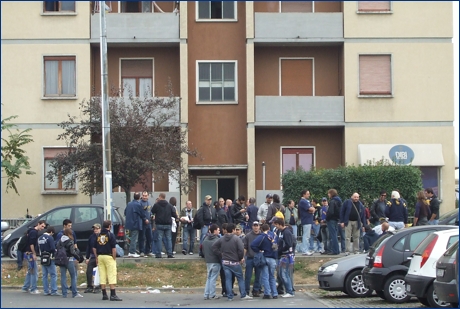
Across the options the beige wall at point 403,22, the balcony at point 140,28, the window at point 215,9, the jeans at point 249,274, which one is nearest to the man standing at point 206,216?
the jeans at point 249,274

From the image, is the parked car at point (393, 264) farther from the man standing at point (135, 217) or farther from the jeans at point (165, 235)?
the man standing at point (135, 217)

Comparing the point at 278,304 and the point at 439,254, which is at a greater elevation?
the point at 439,254

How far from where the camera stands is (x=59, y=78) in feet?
109

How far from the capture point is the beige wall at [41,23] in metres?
32.8

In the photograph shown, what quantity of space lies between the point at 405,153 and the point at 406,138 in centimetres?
68

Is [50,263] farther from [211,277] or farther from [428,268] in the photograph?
[428,268]

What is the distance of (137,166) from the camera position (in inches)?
1105

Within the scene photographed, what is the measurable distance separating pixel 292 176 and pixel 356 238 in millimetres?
6228

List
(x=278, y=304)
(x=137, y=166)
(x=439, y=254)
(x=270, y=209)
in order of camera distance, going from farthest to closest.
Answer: (x=137, y=166) < (x=270, y=209) < (x=278, y=304) < (x=439, y=254)

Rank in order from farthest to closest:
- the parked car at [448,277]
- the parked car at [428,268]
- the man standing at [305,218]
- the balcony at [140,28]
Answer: the balcony at [140,28]
the man standing at [305,218]
the parked car at [428,268]
the parked car at [448,277]

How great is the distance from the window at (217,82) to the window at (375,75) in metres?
5.25

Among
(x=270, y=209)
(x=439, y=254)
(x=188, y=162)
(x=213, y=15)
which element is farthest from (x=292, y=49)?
(x=439, y=254)

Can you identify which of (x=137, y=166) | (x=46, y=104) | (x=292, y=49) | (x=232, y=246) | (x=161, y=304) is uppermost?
(x=292, y=49)

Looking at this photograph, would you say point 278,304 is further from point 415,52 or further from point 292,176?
point 415,52
